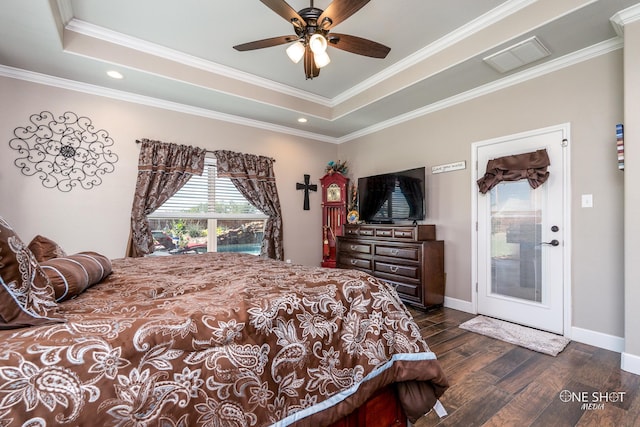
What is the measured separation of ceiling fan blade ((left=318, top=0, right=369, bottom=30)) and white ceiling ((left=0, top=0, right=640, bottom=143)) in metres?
0.55

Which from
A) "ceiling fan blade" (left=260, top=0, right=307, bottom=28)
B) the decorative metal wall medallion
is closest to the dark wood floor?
"ceiling fan blade" (left=260, top=0, right=307, bottom=28)

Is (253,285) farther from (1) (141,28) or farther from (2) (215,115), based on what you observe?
(2) (215,115)

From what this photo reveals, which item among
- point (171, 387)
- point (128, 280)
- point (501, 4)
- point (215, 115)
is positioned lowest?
point (171, 387)

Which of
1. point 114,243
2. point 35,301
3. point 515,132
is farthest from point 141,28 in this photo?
point 515,132

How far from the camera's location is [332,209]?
5105mm

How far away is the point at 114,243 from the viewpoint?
3.47m

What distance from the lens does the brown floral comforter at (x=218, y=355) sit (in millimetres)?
690

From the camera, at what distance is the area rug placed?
2.53 meters

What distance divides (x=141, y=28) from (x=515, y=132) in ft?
13.2

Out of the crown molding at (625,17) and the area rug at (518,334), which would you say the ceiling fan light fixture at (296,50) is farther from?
the area rug at (518,334)

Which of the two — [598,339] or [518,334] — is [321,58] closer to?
[518,334]

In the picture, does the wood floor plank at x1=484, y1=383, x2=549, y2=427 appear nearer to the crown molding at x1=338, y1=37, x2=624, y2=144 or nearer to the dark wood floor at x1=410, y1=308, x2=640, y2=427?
the dark wood floor at x1=410, y1=308, x2=640, y2=427

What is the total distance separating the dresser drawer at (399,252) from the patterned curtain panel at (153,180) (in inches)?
109

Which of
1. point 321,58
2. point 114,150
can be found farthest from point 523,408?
point 114,150
